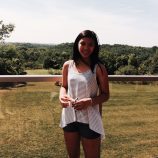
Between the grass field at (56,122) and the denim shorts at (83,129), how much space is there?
0.62m

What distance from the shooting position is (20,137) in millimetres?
3408

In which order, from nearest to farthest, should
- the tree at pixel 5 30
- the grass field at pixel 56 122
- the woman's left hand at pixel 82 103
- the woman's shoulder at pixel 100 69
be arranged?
the woman's left hand at pixel 82 103 < the woman's shoulder at pixel 100 69 < the grass field at pixel 56 122 < the tree at pixel 5 30

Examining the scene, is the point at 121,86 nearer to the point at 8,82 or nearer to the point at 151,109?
the point at 151,109

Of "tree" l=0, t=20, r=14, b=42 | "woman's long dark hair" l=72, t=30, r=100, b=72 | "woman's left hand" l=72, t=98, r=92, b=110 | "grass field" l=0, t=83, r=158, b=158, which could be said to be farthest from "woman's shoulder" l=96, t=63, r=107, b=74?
"tree" l=0, t=20, r=14, b=42

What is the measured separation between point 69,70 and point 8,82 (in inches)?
27.7

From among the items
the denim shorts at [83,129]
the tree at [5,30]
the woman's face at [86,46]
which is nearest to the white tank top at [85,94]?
the denim shorts at [83,129]

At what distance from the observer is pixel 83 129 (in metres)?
2.80

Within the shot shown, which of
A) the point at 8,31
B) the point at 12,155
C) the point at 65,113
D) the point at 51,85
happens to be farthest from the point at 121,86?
the point at 8,31

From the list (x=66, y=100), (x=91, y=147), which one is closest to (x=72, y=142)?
(x=91, y=147)

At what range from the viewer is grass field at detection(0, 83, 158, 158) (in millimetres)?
3398

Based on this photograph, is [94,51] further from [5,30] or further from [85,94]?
[5,30]

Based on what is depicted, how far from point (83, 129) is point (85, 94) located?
0.84 feet

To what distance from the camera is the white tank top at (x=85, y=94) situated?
2795 mm

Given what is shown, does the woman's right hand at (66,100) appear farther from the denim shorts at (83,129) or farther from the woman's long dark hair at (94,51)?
the woman's long dark hair at (94,51)
